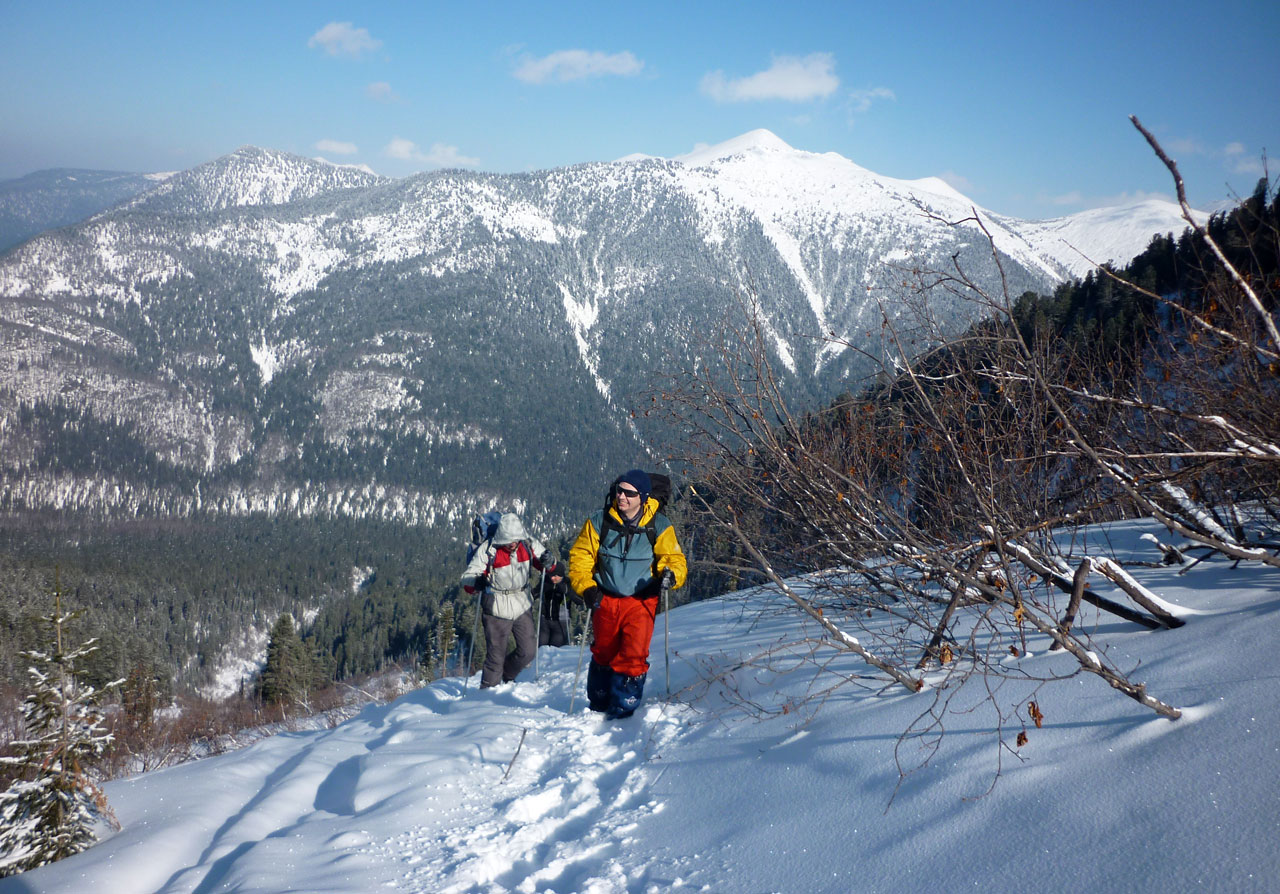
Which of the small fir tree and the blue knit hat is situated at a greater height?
the blue knit hat

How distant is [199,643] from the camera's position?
7412 centimetres

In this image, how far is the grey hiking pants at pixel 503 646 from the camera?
6287 millimetres

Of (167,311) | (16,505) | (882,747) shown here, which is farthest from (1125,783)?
(167,311)

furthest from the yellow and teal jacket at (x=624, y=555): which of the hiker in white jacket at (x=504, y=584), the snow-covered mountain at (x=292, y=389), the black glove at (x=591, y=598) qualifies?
the snow-covered mountain at (x=292, y=389)

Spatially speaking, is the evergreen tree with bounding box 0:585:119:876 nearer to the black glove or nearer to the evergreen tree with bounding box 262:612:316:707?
the black glove

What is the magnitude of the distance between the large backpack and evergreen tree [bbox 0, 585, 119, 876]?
3.17m

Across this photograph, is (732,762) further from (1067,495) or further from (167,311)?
(167,311)

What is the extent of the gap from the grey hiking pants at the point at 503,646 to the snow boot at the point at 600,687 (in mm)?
1464

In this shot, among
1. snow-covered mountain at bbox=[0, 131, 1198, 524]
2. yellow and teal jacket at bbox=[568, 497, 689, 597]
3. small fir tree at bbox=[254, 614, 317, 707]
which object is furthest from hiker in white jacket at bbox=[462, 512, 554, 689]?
snow-covered mountain at bbox=[0, 131, 1198, 524]

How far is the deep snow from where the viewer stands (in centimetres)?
204

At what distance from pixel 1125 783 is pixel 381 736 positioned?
4893mm

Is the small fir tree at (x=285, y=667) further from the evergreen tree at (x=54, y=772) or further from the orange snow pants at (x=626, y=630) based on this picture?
the orange snow pants at (x=626, y=630)

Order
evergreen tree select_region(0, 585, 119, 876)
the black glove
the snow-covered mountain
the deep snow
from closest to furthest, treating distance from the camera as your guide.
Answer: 1. the deep snow
2. the black glove
3. evergreen tree select_region(0, 585, 119, 876)
4. the snow-covered mountain

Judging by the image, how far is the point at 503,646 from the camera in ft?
21.0
